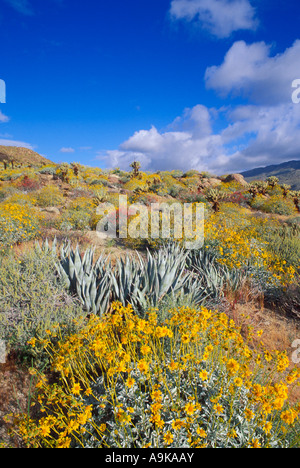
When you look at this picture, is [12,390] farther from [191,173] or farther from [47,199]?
[191,173]

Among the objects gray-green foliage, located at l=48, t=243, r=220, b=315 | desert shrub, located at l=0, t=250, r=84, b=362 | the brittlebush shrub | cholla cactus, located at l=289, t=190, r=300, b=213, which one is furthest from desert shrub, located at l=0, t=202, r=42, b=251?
cholla cactus, located at l=289, t=190, r=300, b=213

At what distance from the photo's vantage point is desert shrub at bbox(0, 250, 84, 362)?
9.33 feet

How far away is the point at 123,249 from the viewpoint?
7.91 m

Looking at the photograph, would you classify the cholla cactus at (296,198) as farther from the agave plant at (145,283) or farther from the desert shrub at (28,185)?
the desert shrub at (28,185)

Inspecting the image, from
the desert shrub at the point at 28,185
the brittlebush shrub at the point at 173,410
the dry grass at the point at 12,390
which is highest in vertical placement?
the desert shrub at the point at 28,185

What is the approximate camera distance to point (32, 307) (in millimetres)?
3021

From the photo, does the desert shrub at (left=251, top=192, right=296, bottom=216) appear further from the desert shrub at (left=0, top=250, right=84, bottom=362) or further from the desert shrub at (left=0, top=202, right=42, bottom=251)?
the desert shrub at (left=0, top=250, right=84, bottom=362)

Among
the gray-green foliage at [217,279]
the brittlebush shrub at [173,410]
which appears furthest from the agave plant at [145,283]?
the brittlebush shrub at [173,410]

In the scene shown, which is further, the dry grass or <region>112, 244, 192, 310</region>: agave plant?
<region>112, 244, 192, 310</region>: agave plant

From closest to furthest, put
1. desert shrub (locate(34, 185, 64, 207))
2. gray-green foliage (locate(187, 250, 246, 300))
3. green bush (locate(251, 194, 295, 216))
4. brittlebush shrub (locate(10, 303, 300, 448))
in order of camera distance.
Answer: brittlebush shrub (locate(10, 303, 300, 448)), gray-green foliage (locate(187, 250, 246, 300)), desert shrub (locate(34, 185, 64, 207)), green bush (locate(251, 194, 295, 216))

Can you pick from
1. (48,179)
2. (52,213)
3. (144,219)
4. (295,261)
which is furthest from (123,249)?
(48,179)

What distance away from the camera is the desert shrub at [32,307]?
2844 millimetres

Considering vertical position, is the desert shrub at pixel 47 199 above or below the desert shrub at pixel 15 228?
above
